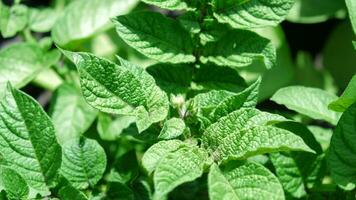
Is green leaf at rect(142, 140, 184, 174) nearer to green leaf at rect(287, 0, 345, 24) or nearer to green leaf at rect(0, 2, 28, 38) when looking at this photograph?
green leaf at rect(0, 2, 28, 38)

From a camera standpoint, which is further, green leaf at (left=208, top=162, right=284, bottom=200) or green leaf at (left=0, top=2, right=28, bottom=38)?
green leaf at (left=0, top=2, right=28, bottom=38)

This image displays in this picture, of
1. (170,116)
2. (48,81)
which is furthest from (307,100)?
(48,81)

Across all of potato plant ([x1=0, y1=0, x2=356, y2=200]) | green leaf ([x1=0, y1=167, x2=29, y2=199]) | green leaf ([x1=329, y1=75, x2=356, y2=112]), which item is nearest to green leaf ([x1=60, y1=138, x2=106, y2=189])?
potato plant ([x1=0, y1=0, x2=356, y2=200])

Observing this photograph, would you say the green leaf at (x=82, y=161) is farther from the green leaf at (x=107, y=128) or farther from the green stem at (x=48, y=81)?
the green stem at (x=48, y=81)

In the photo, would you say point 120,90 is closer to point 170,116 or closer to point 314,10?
point 170,116

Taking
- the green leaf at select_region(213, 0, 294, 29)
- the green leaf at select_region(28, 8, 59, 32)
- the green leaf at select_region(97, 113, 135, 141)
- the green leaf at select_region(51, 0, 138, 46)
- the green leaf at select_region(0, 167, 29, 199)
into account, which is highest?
the green leaf at select_region(213, 0, 294, 29)

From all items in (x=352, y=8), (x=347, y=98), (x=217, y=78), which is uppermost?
(x=352, y=8)
